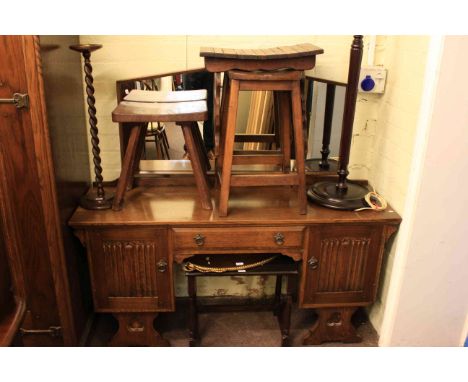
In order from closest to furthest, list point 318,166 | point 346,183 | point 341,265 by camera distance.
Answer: point 341,265 → point 346,183 → point 318,166

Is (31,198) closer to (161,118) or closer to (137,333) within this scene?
(161,118)

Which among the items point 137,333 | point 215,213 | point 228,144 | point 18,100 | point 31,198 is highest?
point 18,100

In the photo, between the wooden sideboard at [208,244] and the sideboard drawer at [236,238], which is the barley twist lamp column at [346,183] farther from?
the sideboard drawer at [236,238]

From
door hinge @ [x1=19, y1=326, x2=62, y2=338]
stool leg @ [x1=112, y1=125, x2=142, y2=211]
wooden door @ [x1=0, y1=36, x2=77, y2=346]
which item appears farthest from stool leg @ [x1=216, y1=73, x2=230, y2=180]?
door hinge @ [x1=19, y1=326, x2=62, y2=338]

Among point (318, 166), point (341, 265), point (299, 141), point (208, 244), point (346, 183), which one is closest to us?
point (299, 141)

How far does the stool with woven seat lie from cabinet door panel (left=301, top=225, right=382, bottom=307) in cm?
19

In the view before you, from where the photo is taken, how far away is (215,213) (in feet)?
6.13

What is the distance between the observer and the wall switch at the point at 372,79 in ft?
6.55

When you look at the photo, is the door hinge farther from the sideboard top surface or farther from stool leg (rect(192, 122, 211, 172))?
stool leg (rect(192, 122, 211, 172))

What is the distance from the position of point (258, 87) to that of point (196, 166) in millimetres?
438

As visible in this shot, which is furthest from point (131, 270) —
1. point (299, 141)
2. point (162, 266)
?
point (299, 141)

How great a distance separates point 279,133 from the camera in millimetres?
1997
